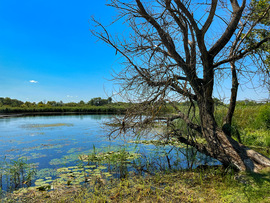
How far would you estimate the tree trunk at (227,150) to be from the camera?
3592mm

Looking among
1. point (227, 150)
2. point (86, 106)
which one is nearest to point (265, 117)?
point (227, 150)

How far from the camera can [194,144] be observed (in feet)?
14.6

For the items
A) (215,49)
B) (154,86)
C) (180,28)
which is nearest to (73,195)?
(154,86)

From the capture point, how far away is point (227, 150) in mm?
3854

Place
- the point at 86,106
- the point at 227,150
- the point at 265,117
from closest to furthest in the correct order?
1. the point at 227,150
2. the point at 265,117
3. the point at 86,106

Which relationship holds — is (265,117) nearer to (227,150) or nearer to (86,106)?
(227,150)

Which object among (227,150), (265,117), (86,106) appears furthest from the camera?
(86,106)

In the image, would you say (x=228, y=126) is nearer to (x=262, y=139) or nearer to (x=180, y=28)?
(x=180, y=28)

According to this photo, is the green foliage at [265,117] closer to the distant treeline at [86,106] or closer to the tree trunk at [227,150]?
the distant treeline at [86,106]

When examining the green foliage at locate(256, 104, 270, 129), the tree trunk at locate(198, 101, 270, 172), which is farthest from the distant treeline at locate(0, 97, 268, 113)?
the green foliage at locate(256, 104, 270, 129)

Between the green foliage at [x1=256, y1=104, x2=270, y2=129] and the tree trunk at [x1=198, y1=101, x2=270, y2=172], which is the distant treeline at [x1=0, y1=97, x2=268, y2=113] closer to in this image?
the tree trunk at [x1=198, y1=101, x2=270, y2=172]

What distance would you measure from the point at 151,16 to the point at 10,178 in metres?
4.38

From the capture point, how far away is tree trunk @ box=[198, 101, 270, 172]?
3.59 meters

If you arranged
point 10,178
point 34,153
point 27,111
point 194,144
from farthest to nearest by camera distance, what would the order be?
1. point 27,111
2. point 34,153
3. point 194,144
4. point 10,178
